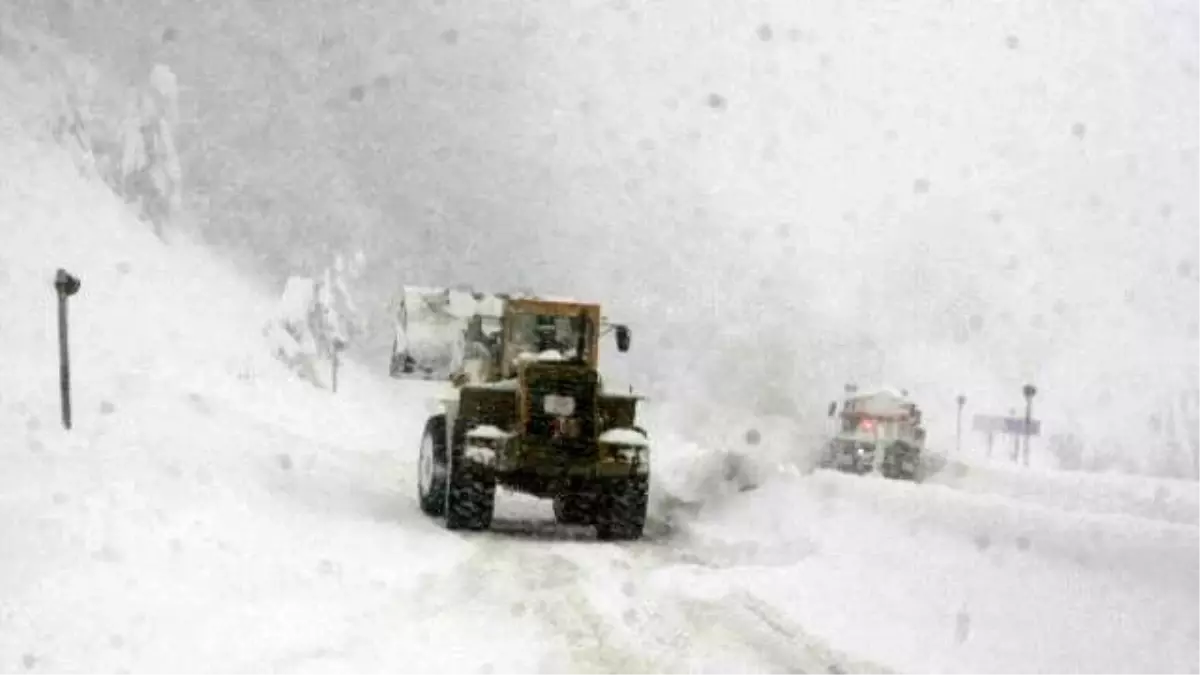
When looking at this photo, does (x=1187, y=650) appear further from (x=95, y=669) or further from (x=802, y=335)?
(x=802, y=335)

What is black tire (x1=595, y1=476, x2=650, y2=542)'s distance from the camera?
52.4ft

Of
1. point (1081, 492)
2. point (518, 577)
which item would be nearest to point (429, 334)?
point (518, 577)

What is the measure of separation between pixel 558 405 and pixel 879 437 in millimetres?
21149

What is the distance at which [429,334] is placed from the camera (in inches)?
749

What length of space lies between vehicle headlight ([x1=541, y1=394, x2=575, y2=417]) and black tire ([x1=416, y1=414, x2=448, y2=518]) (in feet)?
5.77

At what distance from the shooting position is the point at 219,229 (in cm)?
11038

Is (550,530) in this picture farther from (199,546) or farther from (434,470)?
(199,546)

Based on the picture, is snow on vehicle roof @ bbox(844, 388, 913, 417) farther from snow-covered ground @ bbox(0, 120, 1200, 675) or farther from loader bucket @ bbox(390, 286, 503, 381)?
loader bucket @ bbox(390, 286, 503, 381)

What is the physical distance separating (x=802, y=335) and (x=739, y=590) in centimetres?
17388

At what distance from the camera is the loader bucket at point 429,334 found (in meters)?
18.0

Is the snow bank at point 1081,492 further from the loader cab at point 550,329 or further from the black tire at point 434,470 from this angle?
the black tire at point 434,470

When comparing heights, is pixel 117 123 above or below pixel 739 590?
above

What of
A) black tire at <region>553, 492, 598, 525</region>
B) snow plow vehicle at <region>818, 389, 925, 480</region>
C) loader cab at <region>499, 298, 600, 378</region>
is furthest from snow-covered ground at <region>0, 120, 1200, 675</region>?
snow plow vehicle at <region>818, 389, 925, 480</region>

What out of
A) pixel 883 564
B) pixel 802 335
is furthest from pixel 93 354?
pixel 802 335
